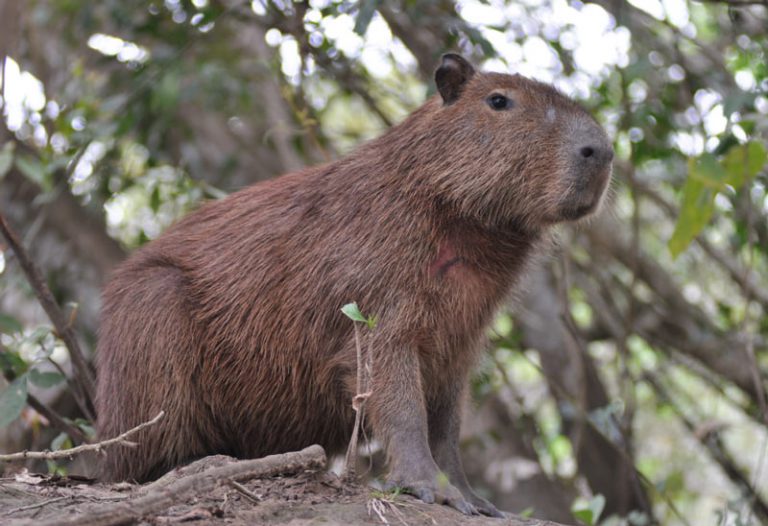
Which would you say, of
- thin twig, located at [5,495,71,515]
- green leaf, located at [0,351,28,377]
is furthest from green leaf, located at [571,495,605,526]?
green leaf, located at [0,351,28,377]

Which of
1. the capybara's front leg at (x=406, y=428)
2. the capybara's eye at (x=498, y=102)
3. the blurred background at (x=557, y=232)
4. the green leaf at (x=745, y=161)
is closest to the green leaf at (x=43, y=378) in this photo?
the blurred background at (x=557, y=232)

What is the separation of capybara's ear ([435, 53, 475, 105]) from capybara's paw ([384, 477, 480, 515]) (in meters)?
1.83

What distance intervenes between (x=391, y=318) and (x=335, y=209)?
658 mm

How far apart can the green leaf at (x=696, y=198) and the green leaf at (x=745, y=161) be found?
0.23 ft

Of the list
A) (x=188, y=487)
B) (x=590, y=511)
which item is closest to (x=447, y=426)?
(x=590, y=511)

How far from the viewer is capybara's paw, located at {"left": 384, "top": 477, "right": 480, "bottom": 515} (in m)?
3.74

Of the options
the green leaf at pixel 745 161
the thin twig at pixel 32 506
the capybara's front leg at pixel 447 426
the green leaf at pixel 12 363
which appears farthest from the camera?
the green leaf at pixel 12 363

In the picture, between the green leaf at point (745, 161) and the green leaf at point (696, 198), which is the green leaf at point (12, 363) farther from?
the green leaf at point (745, 161)

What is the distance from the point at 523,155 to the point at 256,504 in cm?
198

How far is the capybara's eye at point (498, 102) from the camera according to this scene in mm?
4531

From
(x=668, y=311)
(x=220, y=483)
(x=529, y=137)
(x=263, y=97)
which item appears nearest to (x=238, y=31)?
(x=263, y=97)

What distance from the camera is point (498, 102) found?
4.55 meters

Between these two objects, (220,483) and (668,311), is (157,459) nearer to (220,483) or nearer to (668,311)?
(220,483)

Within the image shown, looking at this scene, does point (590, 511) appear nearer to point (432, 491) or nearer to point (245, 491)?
point (432, 491)
